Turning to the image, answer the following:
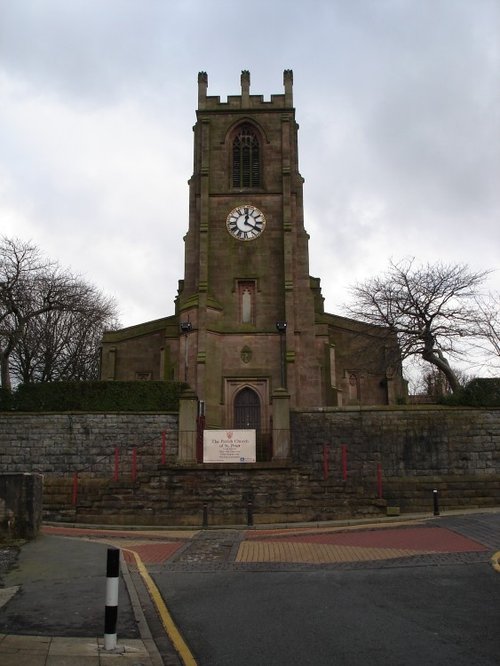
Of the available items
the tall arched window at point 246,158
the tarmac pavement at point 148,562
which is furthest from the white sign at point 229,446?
the tall arched window at point 246,158

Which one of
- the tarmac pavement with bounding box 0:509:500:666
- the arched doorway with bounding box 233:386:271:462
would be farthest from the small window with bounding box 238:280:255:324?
the tarmac pavement with bounding box 0:509:500:666

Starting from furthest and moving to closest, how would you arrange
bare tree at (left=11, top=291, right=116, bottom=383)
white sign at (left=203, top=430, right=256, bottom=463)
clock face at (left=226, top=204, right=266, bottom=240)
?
bare tree at (left=11, top=291, right=116, bottom=383)
clock face at (left=226, top=204, right=266, bottom=240)
white sign at (left=203, top=430, right=256, bottom=463)

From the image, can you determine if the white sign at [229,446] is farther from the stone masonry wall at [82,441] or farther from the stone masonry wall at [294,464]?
the stone masonry wall at [82,441]

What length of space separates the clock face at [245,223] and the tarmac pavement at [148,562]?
19.2 m

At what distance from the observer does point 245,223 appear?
34031mm

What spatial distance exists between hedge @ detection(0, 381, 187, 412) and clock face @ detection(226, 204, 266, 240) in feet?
41.0

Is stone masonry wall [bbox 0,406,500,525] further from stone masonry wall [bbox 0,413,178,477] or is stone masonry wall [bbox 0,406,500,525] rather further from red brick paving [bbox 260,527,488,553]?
red brick paving [bbox 260,527,488,553]

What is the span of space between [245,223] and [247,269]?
2.54 metres

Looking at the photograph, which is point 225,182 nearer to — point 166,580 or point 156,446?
point 156,446

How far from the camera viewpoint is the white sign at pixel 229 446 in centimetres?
2112

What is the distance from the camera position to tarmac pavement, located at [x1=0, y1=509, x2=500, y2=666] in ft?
19.3

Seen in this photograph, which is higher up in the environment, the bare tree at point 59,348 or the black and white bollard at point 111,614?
the bare tree at point 59,348

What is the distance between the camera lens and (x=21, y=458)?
22688 millimetres

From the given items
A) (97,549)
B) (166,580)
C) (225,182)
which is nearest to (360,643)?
(166,580)
